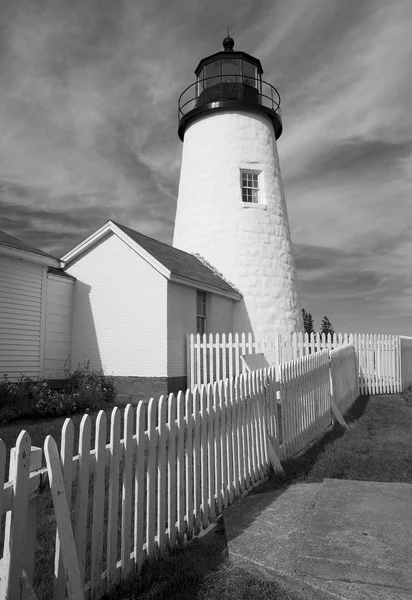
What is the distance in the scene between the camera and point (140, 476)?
3213 millimetres

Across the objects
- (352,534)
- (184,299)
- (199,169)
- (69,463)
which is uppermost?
(199,169)

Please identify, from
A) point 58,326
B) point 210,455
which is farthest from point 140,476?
point 58,326

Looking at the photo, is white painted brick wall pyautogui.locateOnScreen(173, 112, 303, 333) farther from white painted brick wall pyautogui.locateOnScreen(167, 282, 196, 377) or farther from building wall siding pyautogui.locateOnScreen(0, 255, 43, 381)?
building wall siding pyautogui.locateOnScreen(0, 255, 43, 381)

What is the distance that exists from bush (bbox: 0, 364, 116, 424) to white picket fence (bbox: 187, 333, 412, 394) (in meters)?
2.46

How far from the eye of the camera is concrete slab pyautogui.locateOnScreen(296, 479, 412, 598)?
303 cm

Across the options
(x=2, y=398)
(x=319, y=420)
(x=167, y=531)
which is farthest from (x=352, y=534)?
(x=2, y=398)

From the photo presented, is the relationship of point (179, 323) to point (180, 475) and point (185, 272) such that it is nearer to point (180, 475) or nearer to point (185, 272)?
point (185, 272)

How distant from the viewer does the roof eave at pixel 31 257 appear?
10.4 m

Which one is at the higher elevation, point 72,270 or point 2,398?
point 72,270

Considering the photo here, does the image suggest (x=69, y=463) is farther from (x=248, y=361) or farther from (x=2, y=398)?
(x=248, y=361)

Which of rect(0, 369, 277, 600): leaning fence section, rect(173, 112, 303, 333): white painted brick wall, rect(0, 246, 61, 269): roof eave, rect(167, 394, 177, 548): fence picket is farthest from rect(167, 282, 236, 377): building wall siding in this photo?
rect(167, 394, 177, 548): fence picket

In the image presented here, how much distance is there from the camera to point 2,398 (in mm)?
9672

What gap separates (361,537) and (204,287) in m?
10.1

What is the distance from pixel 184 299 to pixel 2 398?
516cm
